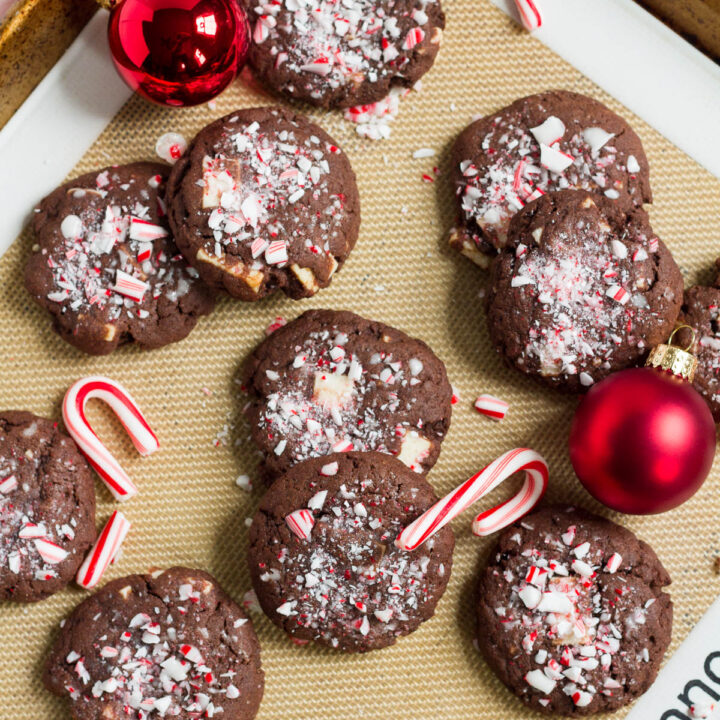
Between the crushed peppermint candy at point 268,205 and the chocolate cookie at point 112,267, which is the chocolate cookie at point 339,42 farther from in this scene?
the chocolate cookie at point 112,267

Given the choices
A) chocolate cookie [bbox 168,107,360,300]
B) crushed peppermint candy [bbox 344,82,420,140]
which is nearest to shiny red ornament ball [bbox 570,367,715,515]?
chocolate cookie [bbox 168,107,360,300]

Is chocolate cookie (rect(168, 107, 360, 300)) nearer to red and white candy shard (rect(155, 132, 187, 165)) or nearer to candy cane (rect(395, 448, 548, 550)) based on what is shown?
red and white candy shard (rect(155, 132, 187, 165))

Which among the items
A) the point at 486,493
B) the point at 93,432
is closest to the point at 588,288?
the point at 486,493

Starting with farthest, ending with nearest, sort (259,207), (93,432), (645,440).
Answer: (93,432) → (259,207) → (645,440)

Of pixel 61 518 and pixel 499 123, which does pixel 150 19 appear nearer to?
pixel 499 123

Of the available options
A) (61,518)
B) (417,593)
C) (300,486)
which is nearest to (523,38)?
(300,486)

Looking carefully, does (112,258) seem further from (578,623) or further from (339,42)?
(578,623)
